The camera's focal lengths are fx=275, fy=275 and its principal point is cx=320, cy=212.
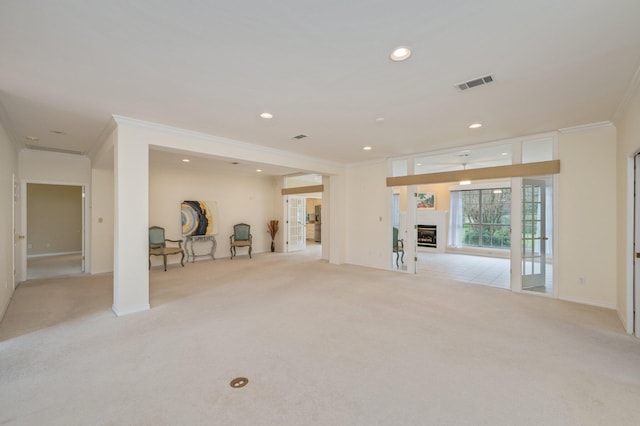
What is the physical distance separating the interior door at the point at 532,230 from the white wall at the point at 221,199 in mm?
6684

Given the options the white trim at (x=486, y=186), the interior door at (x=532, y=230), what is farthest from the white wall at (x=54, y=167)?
the white trim at (x=486, y=186)

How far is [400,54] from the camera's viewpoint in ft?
7.06

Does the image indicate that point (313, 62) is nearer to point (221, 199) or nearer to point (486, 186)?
point (221, 199)

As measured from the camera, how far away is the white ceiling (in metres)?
1.71

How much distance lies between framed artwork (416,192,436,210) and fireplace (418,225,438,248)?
30.6 inches

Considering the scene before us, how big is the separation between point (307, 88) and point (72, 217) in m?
10.0

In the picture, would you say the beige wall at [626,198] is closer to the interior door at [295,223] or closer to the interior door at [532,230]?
the interior door at [532,230]

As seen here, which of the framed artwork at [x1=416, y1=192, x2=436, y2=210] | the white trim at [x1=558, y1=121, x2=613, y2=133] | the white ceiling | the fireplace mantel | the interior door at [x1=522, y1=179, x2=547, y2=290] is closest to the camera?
the white ceiling

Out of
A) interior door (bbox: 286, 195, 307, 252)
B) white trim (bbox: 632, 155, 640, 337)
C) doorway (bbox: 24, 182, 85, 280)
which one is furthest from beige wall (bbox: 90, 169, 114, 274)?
white trim (bbox: 632, 155, 640, 337)

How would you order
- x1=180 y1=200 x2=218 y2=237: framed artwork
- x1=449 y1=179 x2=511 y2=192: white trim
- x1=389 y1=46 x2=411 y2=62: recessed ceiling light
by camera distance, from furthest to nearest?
x1=449 y1=179 x2=511 y2=192: white trim → x1=180 y1=200 x2=218 y2=237: framed artwork → x1=389 y1=46 x2=411 y2=62: recessed ceiling light

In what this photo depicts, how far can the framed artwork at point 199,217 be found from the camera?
7.29 metres

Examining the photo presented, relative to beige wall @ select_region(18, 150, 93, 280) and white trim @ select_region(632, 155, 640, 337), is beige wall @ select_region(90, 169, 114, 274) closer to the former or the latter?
beige wall @ select_region(18, 150, 93, 280)

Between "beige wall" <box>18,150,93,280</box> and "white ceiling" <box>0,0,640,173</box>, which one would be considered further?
"beige wall" <box>18,150,93,280</box>

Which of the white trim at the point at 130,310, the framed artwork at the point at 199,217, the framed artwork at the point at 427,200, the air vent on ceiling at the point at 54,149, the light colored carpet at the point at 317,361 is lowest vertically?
the light colored carpet at the point at 317,361
